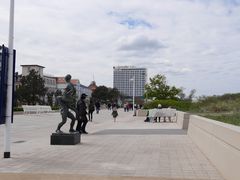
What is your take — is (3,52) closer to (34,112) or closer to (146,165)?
(146,165)

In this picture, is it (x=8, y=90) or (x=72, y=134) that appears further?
(x=72, y=134)

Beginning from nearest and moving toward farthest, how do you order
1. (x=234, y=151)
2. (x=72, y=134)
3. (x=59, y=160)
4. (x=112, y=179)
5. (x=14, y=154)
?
(x=234, y=151) → (x=112, y=179) → (x=59, y=160) → (x=14, y=154) → (x=72, y=134)

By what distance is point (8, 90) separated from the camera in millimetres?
11445

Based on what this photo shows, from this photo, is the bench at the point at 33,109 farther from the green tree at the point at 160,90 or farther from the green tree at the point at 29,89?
the green tree at the point at 29,89

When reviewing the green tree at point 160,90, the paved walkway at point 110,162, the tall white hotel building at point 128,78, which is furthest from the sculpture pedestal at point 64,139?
the tall white hotel building at point 128,78

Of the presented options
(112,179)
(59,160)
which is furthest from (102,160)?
(112,179)

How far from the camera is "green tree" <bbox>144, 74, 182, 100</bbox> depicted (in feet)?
214

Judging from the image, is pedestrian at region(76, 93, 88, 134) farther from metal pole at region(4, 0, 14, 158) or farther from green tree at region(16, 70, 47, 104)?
green tree at region(16, 70, 47, 104)

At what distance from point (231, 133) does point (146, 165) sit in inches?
111

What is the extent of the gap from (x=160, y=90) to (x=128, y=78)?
257 feet

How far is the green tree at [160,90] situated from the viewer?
214 ft

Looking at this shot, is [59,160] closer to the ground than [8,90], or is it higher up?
closer to the ground

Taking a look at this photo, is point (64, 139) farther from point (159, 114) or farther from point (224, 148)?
point (159, 114)

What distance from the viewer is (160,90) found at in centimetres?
6588
